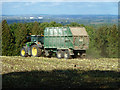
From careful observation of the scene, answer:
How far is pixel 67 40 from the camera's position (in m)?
29.8

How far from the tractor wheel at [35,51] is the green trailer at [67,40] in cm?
112

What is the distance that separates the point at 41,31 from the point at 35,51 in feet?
44.6

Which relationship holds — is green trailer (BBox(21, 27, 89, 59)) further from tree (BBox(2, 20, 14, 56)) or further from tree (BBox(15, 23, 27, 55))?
tree (BBox(2, 20, 14, 56))

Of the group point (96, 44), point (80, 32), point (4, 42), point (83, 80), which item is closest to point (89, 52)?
point (96, 44)

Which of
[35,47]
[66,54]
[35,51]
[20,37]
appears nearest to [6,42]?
[20,37]

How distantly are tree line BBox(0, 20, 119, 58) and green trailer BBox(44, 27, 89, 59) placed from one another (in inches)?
361

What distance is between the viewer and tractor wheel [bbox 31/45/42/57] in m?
31.4

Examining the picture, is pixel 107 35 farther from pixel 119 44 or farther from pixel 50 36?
pixel 50 36

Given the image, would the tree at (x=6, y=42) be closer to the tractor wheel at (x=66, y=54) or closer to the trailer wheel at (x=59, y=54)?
the trailer wheel at (x=59, y=54)

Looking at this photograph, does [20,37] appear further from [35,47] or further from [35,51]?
[35,47]

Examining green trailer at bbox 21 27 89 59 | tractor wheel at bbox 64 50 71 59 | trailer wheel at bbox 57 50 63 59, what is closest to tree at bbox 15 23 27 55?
green trailer at bbox 21 27 89 59

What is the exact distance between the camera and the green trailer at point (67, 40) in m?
29.4

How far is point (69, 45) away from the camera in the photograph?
29.7 metres

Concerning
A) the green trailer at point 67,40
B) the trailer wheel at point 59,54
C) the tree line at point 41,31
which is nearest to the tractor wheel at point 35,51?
the green trailer at point 67,40
